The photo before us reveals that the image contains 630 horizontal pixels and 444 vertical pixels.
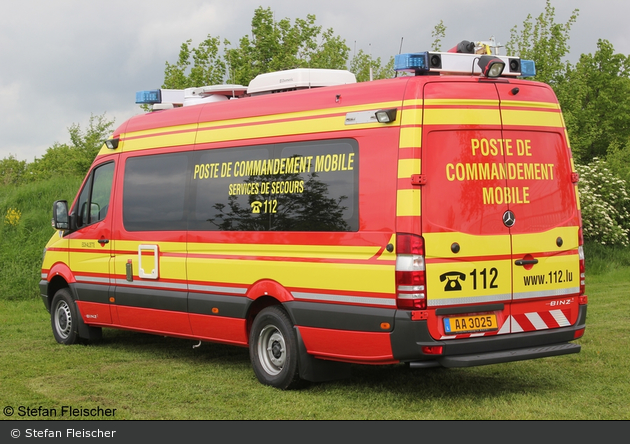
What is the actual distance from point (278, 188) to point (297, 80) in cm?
128

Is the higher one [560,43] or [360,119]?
[560,43]

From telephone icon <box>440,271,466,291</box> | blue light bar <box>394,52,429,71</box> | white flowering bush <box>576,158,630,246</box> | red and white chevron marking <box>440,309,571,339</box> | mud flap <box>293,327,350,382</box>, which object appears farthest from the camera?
white flowering bush <box>576,158,630,246</box>

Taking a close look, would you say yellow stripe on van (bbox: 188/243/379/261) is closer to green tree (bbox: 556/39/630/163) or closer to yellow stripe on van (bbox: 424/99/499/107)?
yellow stripe on van (bbox: 424/99/499/107)

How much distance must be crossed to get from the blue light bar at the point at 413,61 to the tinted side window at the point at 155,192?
2.96m

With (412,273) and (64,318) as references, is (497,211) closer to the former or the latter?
(412,273)

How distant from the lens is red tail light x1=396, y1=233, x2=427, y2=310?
6715 mm

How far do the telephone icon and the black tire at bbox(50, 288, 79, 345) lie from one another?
226 inches

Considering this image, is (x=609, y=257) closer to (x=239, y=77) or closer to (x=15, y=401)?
(x=239, y=77)

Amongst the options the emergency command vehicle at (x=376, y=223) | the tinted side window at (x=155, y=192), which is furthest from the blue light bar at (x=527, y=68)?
the tinted side window at (x=155, y=192)

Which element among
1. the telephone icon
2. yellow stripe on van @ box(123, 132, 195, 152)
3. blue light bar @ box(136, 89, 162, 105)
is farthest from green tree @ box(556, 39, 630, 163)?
the telephone icon

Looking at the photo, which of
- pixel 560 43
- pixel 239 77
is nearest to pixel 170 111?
pixel 239 77

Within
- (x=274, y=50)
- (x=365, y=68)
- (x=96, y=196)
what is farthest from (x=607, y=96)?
(x=96, y=196)

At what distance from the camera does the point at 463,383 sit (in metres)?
8.09
